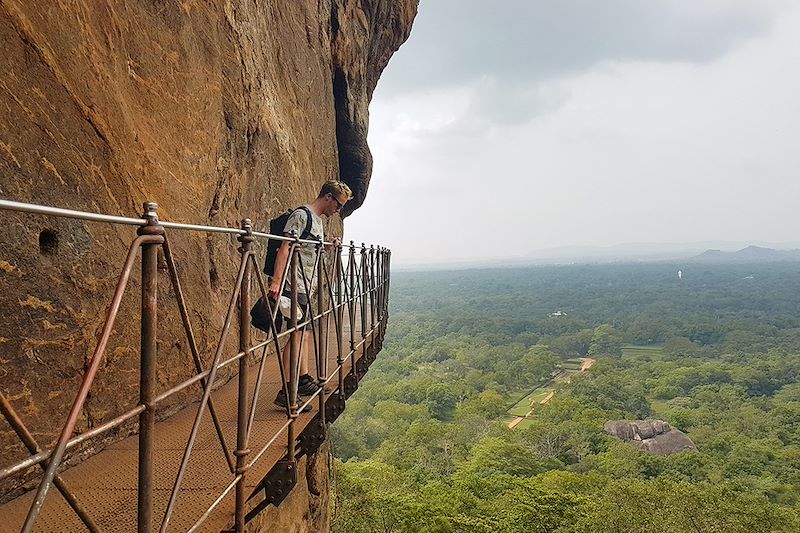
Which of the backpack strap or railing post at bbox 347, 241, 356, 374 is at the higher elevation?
the backpack strap

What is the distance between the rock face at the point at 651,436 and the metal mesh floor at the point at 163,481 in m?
51.2

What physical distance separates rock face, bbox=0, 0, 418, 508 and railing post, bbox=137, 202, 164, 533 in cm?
183

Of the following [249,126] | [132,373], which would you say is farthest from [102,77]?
[249,126]

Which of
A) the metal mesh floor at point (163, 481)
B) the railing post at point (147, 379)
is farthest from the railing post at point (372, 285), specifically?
the railing post at point (147, 379)

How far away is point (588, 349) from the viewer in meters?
117

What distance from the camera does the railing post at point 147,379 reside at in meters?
1.79

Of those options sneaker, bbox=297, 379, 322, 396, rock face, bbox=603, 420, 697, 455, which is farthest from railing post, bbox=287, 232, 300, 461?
rock face, bbox=603, 420, 697, 455

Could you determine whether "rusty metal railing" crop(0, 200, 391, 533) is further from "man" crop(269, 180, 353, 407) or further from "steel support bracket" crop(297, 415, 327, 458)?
"man" crop(269, 180, 353, 407)

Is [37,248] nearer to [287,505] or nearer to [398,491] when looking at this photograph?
[287,505]

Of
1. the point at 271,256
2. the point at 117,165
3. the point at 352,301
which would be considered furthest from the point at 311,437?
the point at 117,165

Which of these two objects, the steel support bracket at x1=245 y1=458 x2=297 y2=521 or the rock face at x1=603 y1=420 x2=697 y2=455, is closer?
the steel support bracket at x1=245 y1=458 x2=297 y2=521

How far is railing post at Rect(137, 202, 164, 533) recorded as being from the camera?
5.86 ft

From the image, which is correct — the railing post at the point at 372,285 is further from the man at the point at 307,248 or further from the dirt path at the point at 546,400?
the dirt path at the point at 546,400

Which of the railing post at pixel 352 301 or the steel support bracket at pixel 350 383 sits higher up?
the railing post at pixel 352 301
